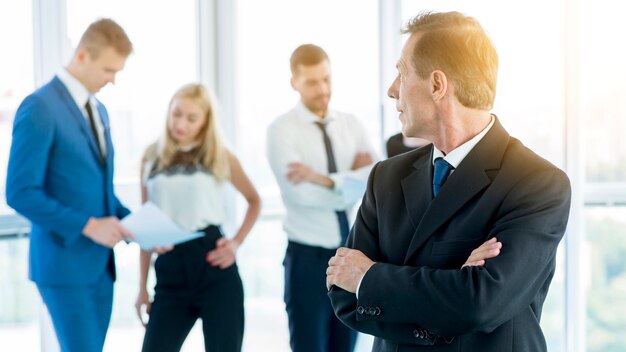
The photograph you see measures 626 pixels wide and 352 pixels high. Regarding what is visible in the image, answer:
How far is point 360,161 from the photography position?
148 inches

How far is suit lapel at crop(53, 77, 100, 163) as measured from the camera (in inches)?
120

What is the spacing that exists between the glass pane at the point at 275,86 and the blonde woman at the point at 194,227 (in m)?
1.02

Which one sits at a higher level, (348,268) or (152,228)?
(348,268)

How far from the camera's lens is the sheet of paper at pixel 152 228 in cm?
304

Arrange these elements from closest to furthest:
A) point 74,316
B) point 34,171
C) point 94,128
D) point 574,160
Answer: point 34,171 → point 74,316 → point 94,128 → point 574,160

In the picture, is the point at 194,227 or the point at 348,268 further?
the point at 194,227

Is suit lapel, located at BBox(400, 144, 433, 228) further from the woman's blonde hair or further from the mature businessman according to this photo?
the woman's blonde hair

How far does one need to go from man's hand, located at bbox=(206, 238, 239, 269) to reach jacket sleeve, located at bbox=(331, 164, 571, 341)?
1640 mm

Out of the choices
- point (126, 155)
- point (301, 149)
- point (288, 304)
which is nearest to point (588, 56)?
point (301, 149)

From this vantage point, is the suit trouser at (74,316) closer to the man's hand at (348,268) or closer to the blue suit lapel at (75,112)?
the blue suit lapel at (75,112)

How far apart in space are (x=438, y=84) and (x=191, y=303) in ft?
6.02

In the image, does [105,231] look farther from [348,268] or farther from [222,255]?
[348,268]

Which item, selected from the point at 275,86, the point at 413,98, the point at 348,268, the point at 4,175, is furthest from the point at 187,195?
the point at 413,98

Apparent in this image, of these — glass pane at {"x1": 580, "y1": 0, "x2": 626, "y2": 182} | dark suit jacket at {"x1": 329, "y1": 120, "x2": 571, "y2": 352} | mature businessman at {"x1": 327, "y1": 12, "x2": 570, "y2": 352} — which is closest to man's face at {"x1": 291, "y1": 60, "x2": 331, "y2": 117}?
glass pane at {"x1": 580, "y1": 0, "x2": 626, "y2": 182}
